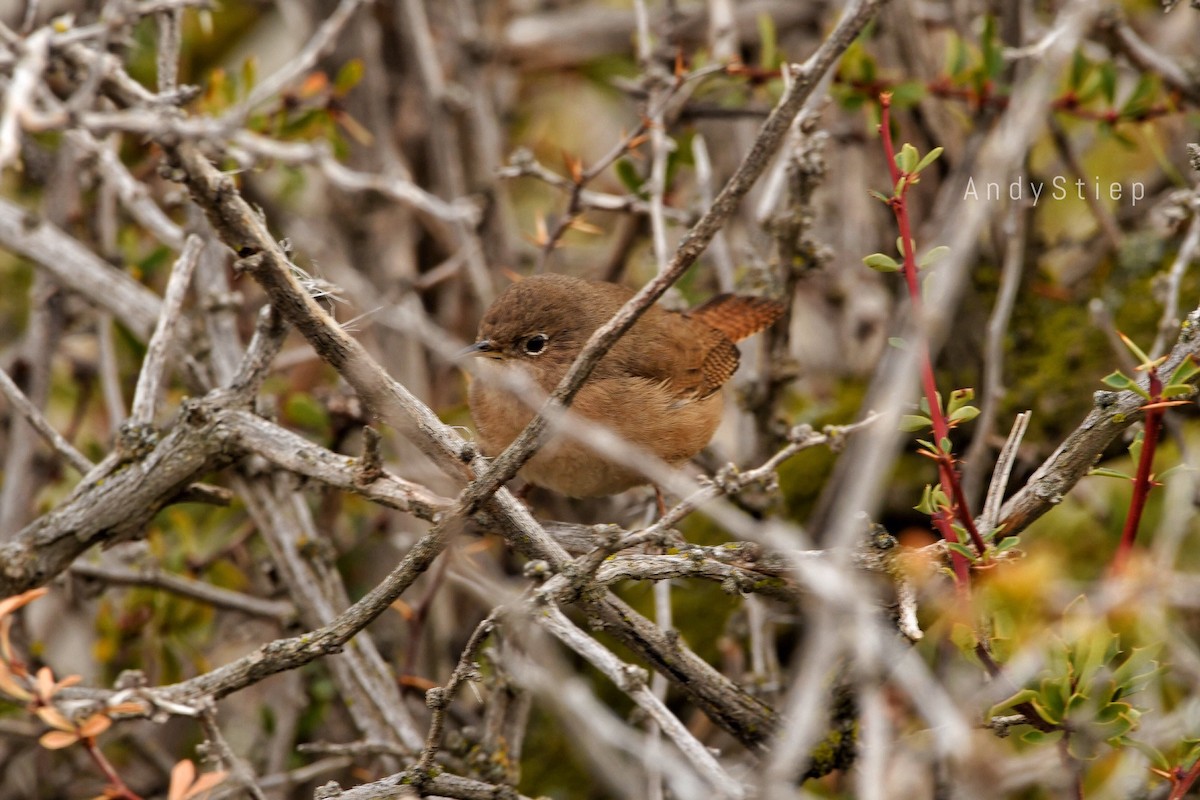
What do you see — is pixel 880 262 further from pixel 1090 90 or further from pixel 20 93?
pixel 1090 90

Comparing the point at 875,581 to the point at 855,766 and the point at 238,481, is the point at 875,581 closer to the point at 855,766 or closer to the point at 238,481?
the point at 855,766

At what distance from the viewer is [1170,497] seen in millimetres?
4121

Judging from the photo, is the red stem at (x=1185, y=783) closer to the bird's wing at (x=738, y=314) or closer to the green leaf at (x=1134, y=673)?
the green leaf at (x=1134, y=673)

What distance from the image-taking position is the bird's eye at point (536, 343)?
378 centimetres

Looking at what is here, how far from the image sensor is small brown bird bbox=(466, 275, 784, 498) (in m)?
3.48

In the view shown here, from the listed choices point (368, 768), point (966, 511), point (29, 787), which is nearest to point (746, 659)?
point (368, 768)

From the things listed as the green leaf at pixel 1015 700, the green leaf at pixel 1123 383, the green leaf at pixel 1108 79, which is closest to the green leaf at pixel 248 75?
the green leaf at pixel 1108 79

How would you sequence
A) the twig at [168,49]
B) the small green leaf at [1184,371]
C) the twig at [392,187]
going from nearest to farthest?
the small green leaf at [1184,371] → the twig at [168,49] → the twig at [392,187]

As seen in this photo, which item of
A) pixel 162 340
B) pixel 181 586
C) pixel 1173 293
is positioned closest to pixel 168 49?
pixel 162 340

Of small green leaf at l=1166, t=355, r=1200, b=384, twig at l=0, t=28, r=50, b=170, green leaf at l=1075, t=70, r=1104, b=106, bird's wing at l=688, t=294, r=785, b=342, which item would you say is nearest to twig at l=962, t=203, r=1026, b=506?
green leaf at l=1075, t=70, r=1104, b=106

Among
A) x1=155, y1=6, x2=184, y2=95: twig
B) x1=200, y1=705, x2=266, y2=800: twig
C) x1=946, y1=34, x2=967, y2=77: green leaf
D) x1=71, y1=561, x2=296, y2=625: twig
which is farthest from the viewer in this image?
x1=946, y1=34, x2=967, y2=77: green leaf

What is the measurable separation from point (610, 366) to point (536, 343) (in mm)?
243

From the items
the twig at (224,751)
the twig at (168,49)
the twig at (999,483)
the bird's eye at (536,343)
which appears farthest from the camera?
the bird's eye at (536,343)

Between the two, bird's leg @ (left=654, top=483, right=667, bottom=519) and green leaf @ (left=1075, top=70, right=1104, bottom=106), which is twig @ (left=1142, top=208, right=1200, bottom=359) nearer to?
green leaf @ (left=1075, top=70, right=1104, bottom=106)
